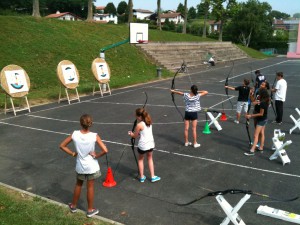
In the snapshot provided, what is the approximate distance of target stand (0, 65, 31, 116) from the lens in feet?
46.3

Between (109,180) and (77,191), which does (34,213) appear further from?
(109,180)

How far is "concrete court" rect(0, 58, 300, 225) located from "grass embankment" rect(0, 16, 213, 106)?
21.0ft

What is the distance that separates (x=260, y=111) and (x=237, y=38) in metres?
74.3

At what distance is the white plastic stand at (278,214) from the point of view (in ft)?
19.0

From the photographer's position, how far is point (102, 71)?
19.0m

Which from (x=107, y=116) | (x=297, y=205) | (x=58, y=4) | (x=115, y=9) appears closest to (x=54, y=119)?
(x=107, y=116)

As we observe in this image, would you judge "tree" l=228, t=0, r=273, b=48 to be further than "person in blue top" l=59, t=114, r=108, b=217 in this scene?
Yes

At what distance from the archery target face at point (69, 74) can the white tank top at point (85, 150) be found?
11.4 metres

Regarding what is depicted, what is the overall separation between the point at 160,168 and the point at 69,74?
10.3 m

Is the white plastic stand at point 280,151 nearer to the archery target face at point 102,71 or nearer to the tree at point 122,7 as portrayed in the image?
the archery target face at point 102,71

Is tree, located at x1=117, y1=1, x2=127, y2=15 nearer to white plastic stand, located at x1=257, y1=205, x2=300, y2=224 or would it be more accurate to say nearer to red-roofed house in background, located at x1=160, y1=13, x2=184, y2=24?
red-roofed house in background, located at x1=160, y1=13, x2=184, y2=24

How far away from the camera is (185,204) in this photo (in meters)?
Answer: 6.48

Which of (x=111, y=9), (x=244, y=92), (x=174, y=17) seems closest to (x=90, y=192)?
(x=244, y=92)

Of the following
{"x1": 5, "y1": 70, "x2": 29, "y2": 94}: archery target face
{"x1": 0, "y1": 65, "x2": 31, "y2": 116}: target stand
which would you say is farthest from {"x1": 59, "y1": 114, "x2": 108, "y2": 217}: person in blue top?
{"x1": 5, "y1": 70, "x2": 29, "y2": 94}: archery target face
